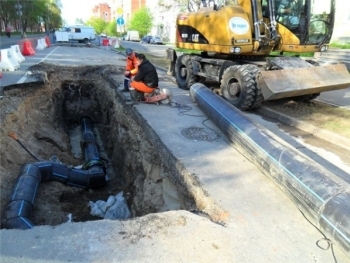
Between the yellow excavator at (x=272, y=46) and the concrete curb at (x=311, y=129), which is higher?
the yellow excavator at (x=272, y=46)

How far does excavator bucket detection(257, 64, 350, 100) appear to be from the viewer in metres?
6.47

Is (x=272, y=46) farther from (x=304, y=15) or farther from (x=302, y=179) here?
(x=302, y=179)

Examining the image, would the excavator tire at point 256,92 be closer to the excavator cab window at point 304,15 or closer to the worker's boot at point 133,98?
the excavator cab window at point 304,15

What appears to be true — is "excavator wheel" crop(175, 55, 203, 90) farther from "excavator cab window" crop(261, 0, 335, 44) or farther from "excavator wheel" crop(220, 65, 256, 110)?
"excavator cab window" crop(261, 0, 335, 44)

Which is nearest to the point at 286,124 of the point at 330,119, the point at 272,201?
the point at 330,119

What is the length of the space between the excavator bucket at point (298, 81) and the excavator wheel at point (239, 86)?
1.26 feet

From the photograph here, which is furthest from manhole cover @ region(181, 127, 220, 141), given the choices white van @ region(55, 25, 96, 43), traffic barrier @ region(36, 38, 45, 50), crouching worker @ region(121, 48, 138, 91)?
white van @ region(55, 25, 96, 43)

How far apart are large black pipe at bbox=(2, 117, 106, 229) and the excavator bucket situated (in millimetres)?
4356

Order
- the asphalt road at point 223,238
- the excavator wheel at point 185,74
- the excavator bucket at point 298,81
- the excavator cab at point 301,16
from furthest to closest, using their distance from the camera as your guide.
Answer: the excavator wheel at point 185,74 → the excavator cab at point 301,16 → the excavator bucket at point 298,81 → the asphalt road at point 223,238

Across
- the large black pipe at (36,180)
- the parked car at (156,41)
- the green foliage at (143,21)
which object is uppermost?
the green foliage at (143,21)

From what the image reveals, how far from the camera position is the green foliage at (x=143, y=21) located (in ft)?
196

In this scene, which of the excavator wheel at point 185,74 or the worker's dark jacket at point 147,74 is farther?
the excavator wheel at point 185,74

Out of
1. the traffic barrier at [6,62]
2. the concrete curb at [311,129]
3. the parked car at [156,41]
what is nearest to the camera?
the concrete curb at [311,129]

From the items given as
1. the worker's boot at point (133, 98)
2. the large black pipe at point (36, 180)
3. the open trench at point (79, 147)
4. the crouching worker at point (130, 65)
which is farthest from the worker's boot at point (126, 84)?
the large black pipe at point (36, 180)
